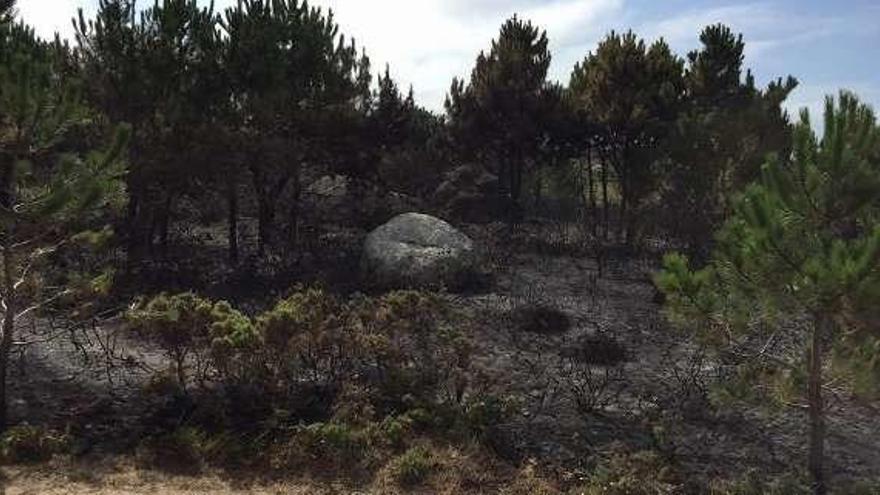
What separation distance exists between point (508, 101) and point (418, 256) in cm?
785

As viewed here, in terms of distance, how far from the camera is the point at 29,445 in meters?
8.66

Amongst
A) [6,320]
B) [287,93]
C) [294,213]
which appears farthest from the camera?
[294,213]

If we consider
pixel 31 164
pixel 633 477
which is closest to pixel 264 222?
pixel 31 164

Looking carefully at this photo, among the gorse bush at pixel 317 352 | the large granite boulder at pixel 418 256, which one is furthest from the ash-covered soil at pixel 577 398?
the large granite boulder at pixel 418 256

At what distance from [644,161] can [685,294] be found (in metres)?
12.7

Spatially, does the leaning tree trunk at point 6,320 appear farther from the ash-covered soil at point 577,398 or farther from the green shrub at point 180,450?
the green shrub at point 180,450

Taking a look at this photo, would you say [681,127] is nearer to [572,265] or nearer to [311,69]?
[572,265]

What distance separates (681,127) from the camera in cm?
1888

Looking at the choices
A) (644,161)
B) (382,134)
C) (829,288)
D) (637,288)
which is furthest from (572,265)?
(829,288)

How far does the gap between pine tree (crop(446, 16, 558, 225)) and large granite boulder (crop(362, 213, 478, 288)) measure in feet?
21.5

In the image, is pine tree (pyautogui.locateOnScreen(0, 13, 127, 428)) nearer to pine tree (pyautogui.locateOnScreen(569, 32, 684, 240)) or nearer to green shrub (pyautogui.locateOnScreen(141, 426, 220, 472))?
green shrub (pyautogui.locateOnScreen(141, 426, 220, 472))

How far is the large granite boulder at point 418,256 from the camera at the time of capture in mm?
14938

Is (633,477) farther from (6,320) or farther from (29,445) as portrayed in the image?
(6,320)

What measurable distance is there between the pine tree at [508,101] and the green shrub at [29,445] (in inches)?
600
